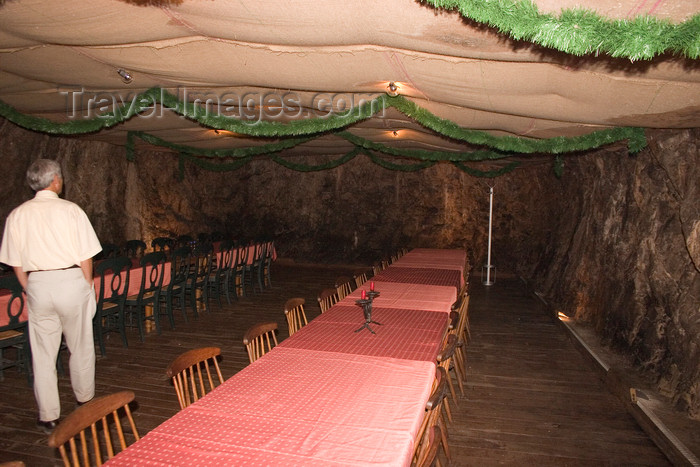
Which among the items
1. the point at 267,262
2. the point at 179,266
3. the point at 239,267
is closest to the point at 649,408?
the point at 179,266

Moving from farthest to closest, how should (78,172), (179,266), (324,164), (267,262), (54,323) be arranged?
1. (324,164)
2. (267,262)
3. (78,172)
4. (179,266)
5. (54,323)

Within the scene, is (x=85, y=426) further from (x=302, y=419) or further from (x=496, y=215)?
(x=496, y=215)

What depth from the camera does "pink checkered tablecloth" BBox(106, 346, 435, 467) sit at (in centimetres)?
163

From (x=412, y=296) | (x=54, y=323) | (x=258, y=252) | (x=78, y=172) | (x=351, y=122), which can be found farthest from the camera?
(x=258, y=252)

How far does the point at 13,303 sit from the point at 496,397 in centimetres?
421

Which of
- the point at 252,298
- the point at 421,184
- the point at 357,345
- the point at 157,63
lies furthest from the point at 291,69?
the point at 421,184

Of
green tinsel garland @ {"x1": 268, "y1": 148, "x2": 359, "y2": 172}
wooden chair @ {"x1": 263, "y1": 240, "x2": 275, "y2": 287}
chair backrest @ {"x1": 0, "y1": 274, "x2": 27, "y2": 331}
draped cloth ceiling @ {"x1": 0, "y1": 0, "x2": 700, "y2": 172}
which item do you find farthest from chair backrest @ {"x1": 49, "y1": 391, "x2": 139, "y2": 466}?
green tinsel garland @ {"x1": 268, "y1": 148, "x2": 359, "y2": 172}

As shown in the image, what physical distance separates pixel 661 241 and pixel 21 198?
8232mm

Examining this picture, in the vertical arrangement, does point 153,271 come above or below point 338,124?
below

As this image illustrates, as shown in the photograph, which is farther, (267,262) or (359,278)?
(267,262)

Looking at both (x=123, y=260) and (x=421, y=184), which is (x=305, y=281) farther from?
(x=123, y=260)

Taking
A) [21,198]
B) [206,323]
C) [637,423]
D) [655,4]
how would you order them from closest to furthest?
1. [655,4]
2. [637,423]
3. [206,323]
4. [21,198]

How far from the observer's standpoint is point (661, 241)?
4.26 metres

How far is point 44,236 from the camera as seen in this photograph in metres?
3.00
